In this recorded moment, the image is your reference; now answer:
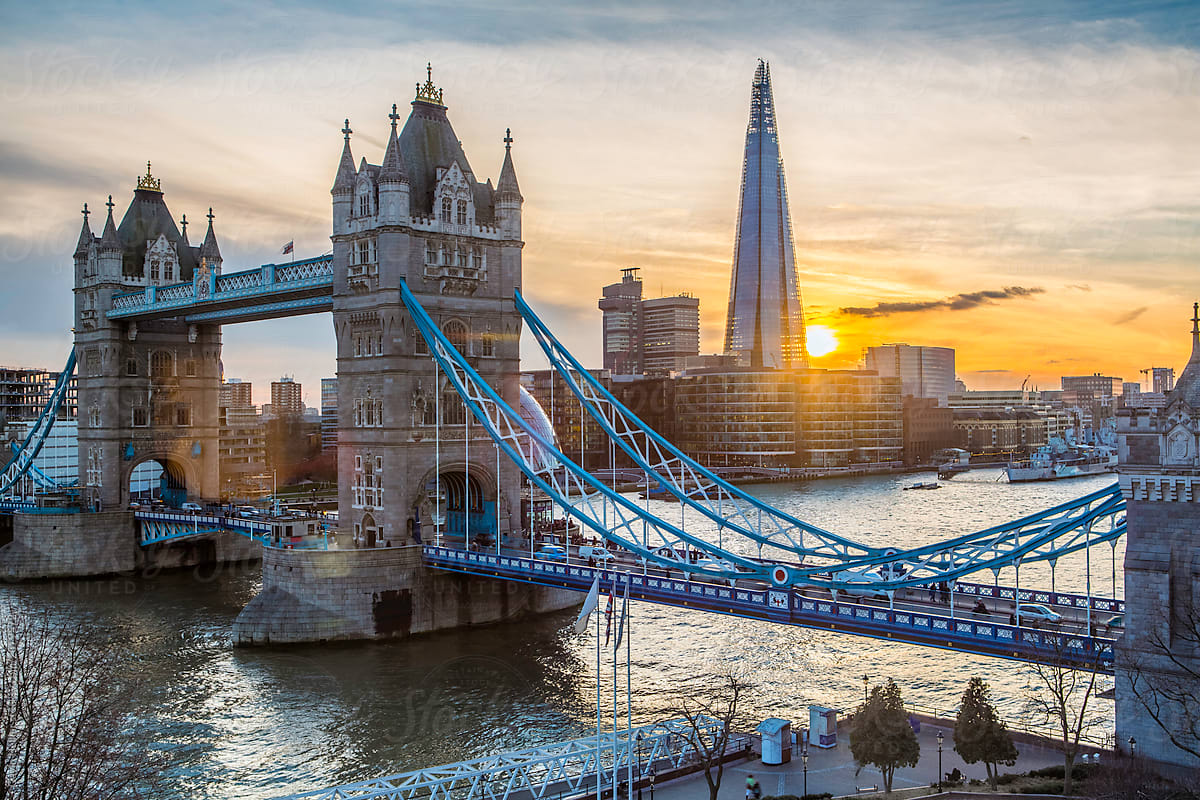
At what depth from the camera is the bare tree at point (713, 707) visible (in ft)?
111

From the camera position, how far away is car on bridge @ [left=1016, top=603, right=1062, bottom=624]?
37.5 metres

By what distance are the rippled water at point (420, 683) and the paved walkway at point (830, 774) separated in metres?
9.14

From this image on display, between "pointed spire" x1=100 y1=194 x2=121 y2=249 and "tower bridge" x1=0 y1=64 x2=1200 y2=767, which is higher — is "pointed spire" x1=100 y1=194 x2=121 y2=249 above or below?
above

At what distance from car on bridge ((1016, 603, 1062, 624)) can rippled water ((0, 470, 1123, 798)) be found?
5.64m

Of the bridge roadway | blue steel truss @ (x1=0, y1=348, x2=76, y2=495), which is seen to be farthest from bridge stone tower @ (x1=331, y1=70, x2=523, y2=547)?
blue steel truss @ (x1=0, y1=348, x2=76, y2=495)

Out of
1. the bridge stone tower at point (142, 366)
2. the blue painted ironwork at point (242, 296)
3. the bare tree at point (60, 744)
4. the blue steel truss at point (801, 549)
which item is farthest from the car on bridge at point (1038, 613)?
the bridge stone tower at point (142, 366)

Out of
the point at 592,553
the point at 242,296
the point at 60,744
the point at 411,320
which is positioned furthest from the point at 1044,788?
the point at 242,296

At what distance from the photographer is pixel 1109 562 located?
79.9 metres

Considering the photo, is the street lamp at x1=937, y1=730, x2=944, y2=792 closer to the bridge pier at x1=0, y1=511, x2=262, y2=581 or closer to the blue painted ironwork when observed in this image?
the blue painted ironwork

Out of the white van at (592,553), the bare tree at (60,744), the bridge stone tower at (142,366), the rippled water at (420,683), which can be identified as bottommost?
the rippled water at (420,683)

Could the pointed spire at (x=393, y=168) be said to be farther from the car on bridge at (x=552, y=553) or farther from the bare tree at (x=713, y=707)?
the bare tree at (x=713, y=707)

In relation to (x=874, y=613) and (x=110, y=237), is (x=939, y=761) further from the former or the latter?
(x=110, y=237)

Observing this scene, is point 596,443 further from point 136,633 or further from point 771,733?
point 771,733

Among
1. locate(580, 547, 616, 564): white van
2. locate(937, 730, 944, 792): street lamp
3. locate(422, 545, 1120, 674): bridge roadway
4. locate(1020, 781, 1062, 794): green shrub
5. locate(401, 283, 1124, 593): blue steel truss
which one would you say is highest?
locate(401, 283, 1124, 593): blue steel truss
